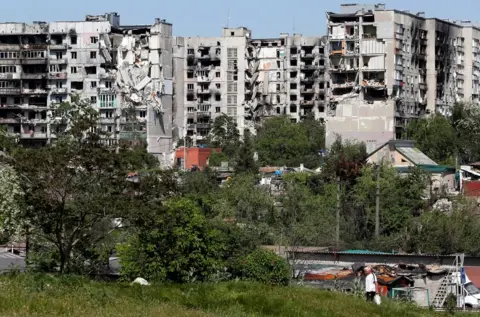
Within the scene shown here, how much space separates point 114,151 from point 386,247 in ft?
69.4

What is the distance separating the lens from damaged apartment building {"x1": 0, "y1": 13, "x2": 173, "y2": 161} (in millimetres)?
92250

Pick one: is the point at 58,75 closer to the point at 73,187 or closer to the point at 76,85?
the point at 76,85

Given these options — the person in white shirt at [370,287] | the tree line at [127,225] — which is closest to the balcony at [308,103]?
the tree line at [127,225]

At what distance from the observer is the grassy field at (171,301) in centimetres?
1773

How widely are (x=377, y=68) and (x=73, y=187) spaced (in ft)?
199

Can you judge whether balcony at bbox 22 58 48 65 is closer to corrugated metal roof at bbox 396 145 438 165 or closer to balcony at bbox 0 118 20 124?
balcony at bbox 0 118 20 124

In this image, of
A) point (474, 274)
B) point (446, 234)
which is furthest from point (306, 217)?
point (474, 274)

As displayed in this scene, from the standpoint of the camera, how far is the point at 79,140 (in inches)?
1262

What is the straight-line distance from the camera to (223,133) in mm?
97938

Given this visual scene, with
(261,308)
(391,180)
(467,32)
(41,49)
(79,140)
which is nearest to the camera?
(261,308)

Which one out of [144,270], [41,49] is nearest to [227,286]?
[144,270]

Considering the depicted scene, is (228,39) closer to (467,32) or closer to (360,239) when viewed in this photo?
(467,32)

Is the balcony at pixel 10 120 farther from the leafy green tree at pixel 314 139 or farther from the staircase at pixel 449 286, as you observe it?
the staircase at pixel 449 286

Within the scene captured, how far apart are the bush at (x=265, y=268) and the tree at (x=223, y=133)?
58437 millimetres
